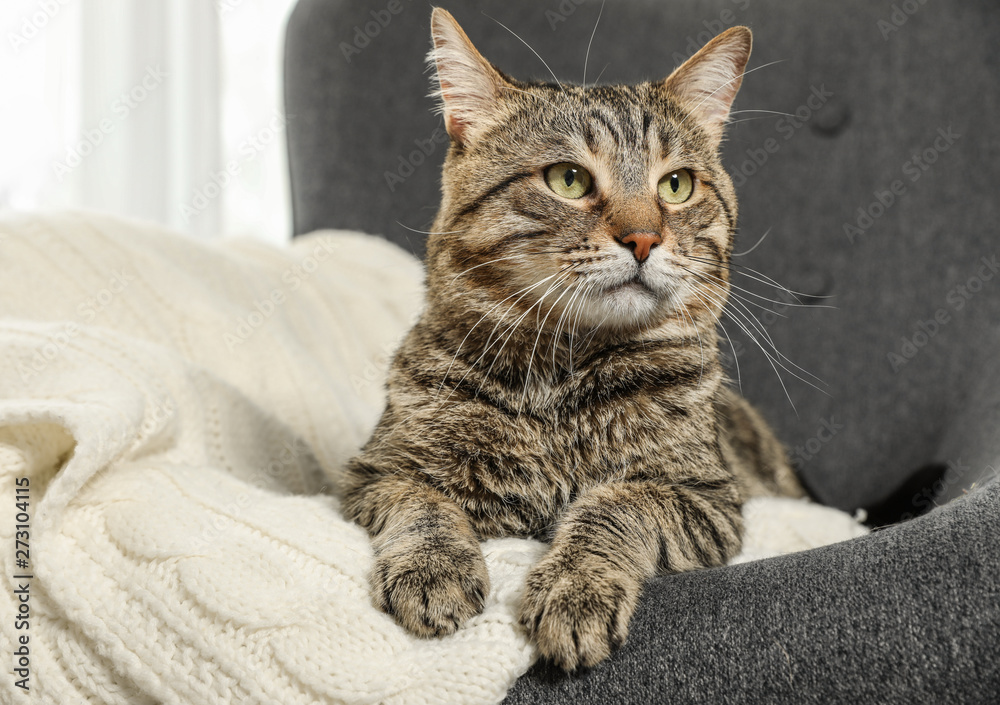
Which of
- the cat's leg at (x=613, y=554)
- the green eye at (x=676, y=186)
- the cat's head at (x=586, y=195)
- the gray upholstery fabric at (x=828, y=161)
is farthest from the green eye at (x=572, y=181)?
the gray upholstery fabric at (x=828, y=161)

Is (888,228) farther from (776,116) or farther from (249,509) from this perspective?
(249,509)

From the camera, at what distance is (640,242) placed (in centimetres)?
89

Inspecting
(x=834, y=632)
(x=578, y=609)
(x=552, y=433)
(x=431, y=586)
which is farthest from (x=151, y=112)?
(x=834, y=632)

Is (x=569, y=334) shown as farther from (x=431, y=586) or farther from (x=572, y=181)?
(x=431, y=586)

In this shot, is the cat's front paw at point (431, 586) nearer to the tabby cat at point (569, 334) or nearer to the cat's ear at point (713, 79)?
the tabby cat at point (569, 334)

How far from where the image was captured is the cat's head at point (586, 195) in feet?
3.01

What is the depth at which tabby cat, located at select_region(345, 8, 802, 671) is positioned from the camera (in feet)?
2.98

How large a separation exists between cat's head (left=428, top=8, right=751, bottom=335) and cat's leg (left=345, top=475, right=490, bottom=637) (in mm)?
288

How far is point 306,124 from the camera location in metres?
1.97

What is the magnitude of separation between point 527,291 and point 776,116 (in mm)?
1285

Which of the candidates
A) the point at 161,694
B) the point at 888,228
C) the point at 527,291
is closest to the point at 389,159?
the point at 527,291

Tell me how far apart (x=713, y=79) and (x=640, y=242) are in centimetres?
38

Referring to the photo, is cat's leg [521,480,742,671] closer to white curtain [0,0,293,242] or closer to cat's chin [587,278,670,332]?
cat's chin [587,278,670,332]

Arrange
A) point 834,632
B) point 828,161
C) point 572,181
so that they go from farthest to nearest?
point 828,161 < point 572,181 < point 834,632
